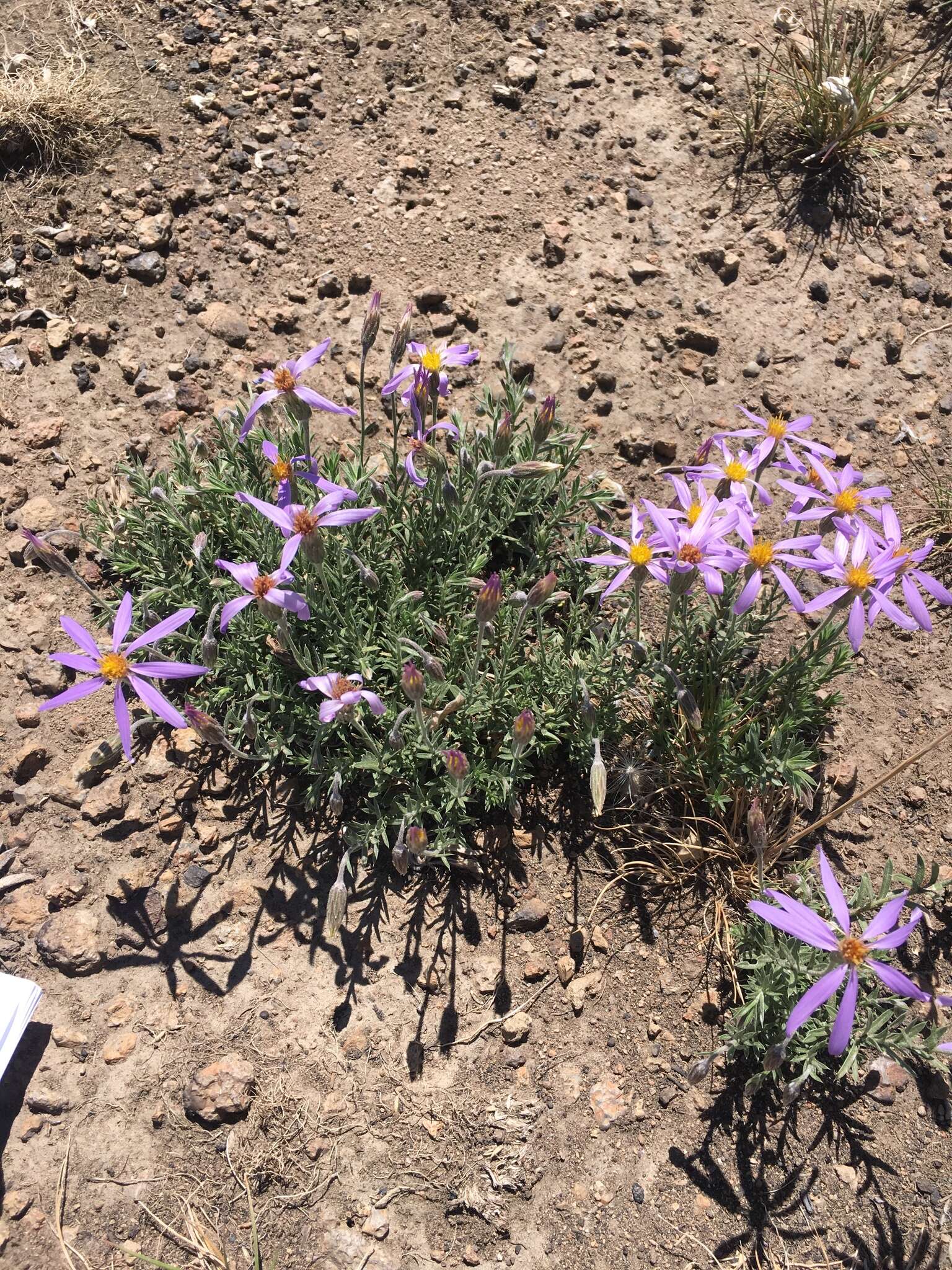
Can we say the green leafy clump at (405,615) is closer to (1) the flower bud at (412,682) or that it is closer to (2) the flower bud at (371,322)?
(1) the flower bud at (412,682)

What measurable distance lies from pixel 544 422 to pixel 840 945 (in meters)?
1.94

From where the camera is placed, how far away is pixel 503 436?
3.12 m

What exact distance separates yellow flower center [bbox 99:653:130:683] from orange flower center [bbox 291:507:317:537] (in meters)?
0.68

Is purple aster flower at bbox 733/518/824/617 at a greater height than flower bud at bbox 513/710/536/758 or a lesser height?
greater

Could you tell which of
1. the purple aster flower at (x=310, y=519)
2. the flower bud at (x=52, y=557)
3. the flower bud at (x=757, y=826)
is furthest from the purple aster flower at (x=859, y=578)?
the flower bud at (x=52, y=557)

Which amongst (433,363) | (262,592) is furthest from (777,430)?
(262,592)

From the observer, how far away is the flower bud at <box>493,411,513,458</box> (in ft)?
10.2

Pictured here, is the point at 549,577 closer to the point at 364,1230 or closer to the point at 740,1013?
the point at 740,1013

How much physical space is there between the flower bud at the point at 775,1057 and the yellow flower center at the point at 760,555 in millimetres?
1472

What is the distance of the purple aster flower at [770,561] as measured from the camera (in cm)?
283

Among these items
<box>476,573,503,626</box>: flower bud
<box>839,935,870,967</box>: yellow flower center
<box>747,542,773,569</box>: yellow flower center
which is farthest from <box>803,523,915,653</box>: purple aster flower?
<box>476,573,503,626</box>: flower bud

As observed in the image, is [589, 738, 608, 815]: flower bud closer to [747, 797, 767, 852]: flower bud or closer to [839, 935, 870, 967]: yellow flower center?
[747, 797, 767, 852]: flower bud

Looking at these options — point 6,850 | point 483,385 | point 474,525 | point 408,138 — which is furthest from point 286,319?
point 6,850

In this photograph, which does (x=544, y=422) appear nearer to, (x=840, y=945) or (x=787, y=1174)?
(x=840, y=945)
